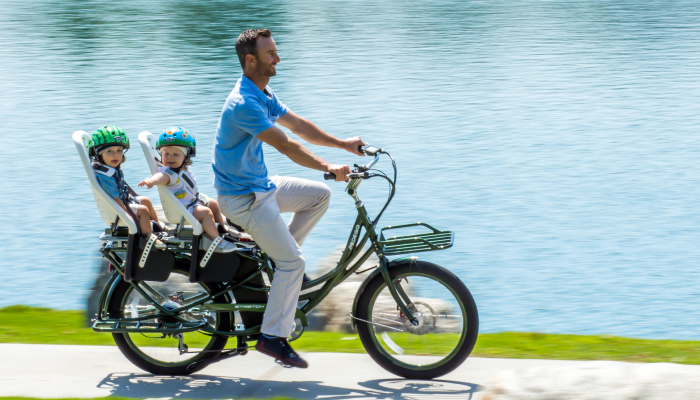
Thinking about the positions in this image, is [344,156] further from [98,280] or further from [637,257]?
[98,280]

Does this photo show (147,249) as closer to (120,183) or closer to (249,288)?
(120,183)

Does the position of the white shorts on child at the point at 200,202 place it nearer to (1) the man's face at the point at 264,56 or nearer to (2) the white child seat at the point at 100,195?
(2) the white child seat at the point at 100,195

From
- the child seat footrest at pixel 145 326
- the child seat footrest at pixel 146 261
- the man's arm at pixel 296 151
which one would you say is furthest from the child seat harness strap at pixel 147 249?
the man's arm at pixel 296 151

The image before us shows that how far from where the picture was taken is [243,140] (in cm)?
472

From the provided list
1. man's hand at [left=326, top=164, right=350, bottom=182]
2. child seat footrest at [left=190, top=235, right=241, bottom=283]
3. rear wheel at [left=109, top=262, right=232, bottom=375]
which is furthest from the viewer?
rear wheel at [left=109, top=262, right=232, bottom=375]

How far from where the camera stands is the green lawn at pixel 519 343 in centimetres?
579

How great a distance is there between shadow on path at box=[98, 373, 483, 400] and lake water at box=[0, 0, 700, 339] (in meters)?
3.77

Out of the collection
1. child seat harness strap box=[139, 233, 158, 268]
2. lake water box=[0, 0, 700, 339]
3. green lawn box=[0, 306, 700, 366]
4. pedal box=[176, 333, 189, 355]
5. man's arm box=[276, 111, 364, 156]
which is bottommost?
pedal box=[176, 333, 189, 355]

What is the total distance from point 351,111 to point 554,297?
10002 mm

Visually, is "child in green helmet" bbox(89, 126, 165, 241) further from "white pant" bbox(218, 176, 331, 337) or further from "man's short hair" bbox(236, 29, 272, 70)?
"man's short hair" bbox(236, 29, 272, 70)

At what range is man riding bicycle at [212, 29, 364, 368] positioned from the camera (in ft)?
15.2

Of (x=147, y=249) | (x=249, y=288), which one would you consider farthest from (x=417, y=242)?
(x=147, y=249)

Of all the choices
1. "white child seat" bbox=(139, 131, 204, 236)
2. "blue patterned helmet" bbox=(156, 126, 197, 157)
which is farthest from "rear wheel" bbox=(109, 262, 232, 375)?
"blue patterned helmet" bbox=(156, 126, 197, 157)

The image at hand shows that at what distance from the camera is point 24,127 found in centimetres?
1948
